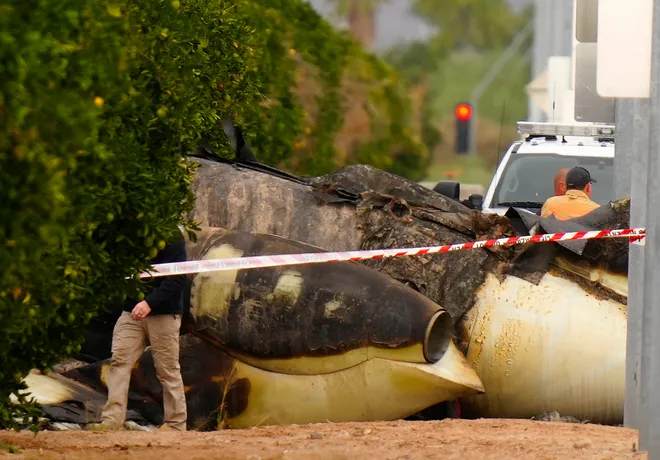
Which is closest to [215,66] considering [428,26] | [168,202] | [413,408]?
[168,202]

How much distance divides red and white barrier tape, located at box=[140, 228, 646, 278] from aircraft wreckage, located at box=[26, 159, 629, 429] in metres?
0.07

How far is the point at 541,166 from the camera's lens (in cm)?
1781

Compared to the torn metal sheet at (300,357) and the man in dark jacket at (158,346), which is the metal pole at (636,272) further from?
the man in dark jacket at (158,346)

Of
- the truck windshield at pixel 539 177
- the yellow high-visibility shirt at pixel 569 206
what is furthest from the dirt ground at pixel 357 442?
the truck windshield at pixel 539 177

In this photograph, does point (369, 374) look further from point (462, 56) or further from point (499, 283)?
point (462, 56)

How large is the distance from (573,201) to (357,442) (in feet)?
13.7

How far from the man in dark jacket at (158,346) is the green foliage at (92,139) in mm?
938

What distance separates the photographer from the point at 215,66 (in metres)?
11.1

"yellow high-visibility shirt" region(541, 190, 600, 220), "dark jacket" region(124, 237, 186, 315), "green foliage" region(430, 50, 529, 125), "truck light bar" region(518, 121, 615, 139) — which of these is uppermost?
"green foliage" region(430, 50, 529, 125)

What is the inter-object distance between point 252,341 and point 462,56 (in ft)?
340

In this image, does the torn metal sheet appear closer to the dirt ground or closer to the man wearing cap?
the dirt ground

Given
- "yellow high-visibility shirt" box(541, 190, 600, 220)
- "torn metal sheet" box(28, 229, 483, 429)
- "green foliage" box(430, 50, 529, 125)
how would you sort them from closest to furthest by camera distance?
1. "torn metal sheet" box(28, 229, 483, 429)
2. "yellow high-visibility shirt" box(541, 190, 600, 220)
3. "green foliage" box(430, 50, 529, 125)

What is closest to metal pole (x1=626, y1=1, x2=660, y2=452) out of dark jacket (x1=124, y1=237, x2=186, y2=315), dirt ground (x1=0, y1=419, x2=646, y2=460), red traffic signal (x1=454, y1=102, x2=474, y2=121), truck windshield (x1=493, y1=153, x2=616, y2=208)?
dirt ground (x1=0, y1=419, x2=646, y2=460)

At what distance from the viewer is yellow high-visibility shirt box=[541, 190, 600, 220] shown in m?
14.7
